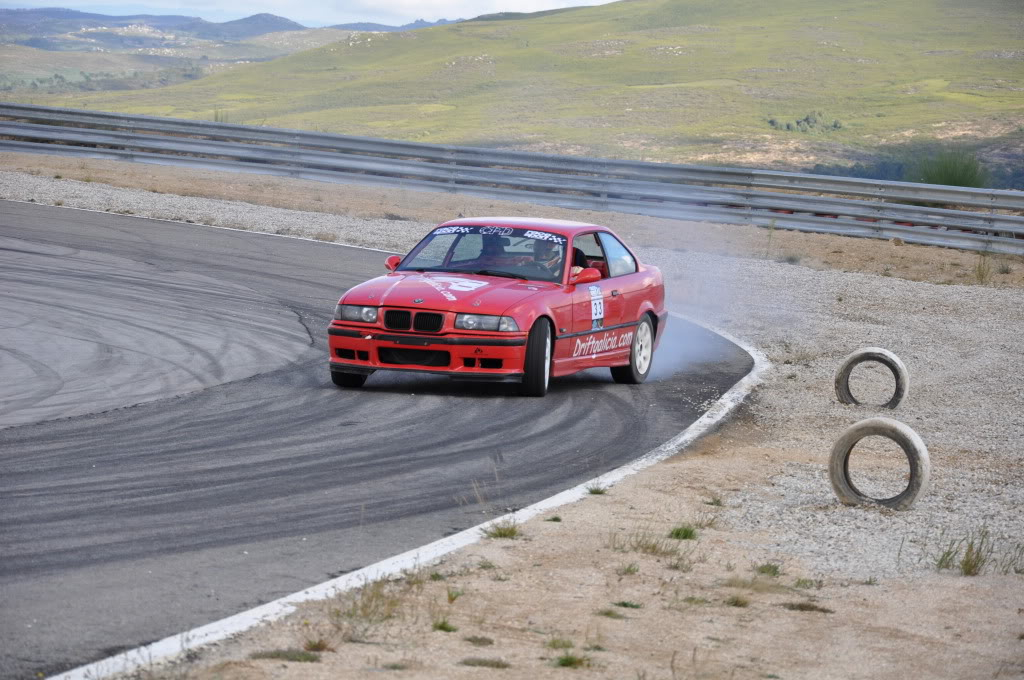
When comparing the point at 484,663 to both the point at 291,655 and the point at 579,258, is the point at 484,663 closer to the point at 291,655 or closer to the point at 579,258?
the point at 291,655

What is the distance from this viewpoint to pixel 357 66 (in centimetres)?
11575

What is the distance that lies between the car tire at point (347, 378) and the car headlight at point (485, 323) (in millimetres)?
868

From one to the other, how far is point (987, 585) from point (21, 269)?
1256 centimetres

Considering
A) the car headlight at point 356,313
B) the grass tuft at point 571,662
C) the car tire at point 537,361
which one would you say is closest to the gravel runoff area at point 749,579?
the grass tuft at point 571,662

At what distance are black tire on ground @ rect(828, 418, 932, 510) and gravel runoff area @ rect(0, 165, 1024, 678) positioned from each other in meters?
0.12

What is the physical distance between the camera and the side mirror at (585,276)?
11.1 metres

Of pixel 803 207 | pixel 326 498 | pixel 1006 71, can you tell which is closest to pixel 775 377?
pixel 326 498

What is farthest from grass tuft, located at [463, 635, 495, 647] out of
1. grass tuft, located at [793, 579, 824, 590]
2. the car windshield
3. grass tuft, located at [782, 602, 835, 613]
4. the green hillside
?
the green hillside

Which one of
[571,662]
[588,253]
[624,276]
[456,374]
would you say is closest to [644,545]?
[571,662]

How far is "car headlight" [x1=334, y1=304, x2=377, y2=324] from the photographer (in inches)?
407

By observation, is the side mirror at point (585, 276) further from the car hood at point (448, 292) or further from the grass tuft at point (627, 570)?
the grass tuft at point (627, 570)

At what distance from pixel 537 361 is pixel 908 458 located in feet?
11.8

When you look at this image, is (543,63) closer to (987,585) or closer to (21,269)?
(21,269)

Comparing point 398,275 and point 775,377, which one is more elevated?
point 398,275
